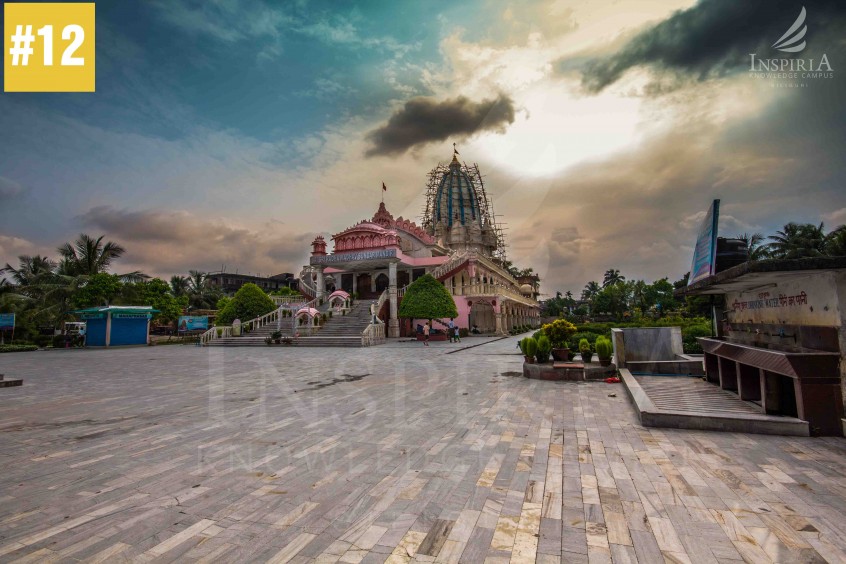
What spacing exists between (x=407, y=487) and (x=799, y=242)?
4584 cm

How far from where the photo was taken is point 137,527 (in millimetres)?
3332

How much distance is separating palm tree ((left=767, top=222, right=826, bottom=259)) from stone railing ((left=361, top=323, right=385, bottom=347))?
33.1 meters

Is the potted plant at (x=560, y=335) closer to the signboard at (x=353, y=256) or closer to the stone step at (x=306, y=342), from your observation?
the stone step at (x=306, y=342)

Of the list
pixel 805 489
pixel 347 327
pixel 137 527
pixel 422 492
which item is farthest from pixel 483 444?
pixel 347 327

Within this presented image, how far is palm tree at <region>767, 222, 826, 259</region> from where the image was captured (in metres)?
32.4

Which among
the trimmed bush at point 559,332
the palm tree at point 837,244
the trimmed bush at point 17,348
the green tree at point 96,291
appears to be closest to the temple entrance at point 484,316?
the palm tree at point 837,244

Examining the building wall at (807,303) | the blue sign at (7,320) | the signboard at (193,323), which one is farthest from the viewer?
the signboard at (193,323)

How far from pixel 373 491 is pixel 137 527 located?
2.02 meters

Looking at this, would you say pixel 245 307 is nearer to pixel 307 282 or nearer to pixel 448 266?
pixel 307 282

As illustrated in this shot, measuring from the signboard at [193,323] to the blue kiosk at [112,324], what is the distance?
8.69 metres

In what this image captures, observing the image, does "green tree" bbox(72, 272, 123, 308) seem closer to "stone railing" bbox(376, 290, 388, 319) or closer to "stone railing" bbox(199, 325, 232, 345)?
"stone railing" bbox(199, 325, 232, 345)

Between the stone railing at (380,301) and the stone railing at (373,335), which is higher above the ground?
the stone railing at (380,301)

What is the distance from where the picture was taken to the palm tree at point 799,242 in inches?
1274

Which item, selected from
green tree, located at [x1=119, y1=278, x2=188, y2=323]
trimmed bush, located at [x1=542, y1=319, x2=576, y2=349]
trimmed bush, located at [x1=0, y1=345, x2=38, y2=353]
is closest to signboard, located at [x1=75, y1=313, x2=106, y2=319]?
green tree, located at [x1=119, y1=278, x2=188, y2=323]
